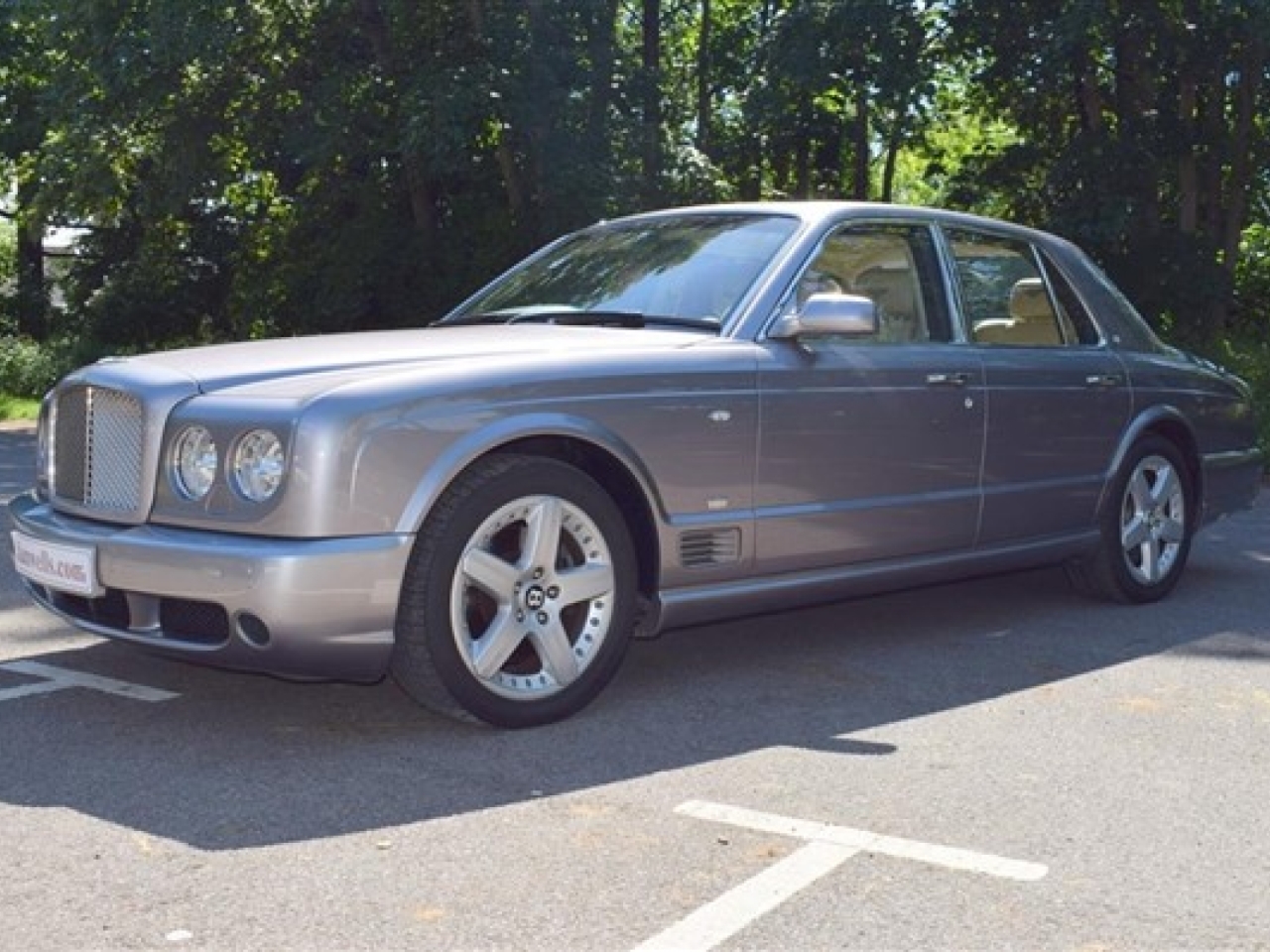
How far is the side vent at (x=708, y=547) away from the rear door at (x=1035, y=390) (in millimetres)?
1368

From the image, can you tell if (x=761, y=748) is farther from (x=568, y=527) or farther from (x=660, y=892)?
(x=660, y=892)

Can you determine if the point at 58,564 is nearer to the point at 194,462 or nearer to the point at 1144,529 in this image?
the point at 194,462

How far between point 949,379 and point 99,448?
9.82 ft

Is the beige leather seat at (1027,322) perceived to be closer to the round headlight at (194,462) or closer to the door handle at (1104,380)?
the door handle at (1104,380)

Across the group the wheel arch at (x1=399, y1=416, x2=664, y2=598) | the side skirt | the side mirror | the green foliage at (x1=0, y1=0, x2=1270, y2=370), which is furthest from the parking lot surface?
the green foliage at (x1=0, y1=0, x2=1270, y2=370)

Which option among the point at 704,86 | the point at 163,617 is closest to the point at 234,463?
the point at 163,617

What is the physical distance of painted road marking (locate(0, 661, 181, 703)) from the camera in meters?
5.49

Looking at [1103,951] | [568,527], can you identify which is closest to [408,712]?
[568,527]

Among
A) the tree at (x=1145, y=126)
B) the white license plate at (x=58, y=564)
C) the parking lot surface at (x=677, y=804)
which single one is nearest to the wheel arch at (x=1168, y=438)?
the parking lot surface at (x=677, y=804)

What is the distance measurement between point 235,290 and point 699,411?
24.6 meters

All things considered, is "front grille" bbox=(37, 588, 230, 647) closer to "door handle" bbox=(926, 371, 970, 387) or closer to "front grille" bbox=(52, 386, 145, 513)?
"front grille" bbox=(52, 386, 145, 513)

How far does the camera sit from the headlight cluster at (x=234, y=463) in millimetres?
4727

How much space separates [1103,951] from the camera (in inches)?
134

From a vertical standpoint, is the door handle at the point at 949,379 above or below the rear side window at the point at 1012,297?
below
